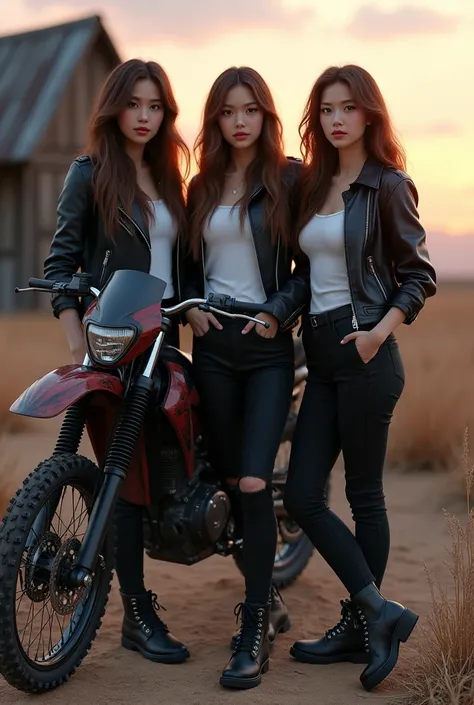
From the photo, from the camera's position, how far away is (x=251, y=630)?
370 cm

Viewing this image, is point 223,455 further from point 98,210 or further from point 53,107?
point 53,107

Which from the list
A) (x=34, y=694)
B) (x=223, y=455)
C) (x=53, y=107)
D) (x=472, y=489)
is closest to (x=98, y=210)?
(x=223, y=455)

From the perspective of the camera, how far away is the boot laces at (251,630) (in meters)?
3.67

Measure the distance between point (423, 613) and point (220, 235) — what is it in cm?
187

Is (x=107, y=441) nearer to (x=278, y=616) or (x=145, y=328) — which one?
(x=145, y=328)

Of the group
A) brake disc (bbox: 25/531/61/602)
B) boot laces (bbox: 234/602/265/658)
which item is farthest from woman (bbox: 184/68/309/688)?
brake disc (bbox: 25/531/61/602)

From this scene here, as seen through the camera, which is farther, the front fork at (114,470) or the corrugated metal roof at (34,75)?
the corrugated metal roof at (34,75)

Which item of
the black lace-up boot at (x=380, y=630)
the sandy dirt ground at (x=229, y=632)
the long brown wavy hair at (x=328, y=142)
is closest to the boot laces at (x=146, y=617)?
the sandy dirt ground at (x=229, y=632)

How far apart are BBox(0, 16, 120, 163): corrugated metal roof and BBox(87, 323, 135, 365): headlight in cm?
1240

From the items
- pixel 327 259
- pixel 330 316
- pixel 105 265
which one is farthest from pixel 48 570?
pixel 327 259

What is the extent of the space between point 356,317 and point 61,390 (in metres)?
1.02

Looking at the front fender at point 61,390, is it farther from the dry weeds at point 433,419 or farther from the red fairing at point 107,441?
the dry weeds at point 433,419

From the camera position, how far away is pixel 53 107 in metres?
15.7

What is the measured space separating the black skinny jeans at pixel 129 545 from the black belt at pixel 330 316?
58 centimetres
